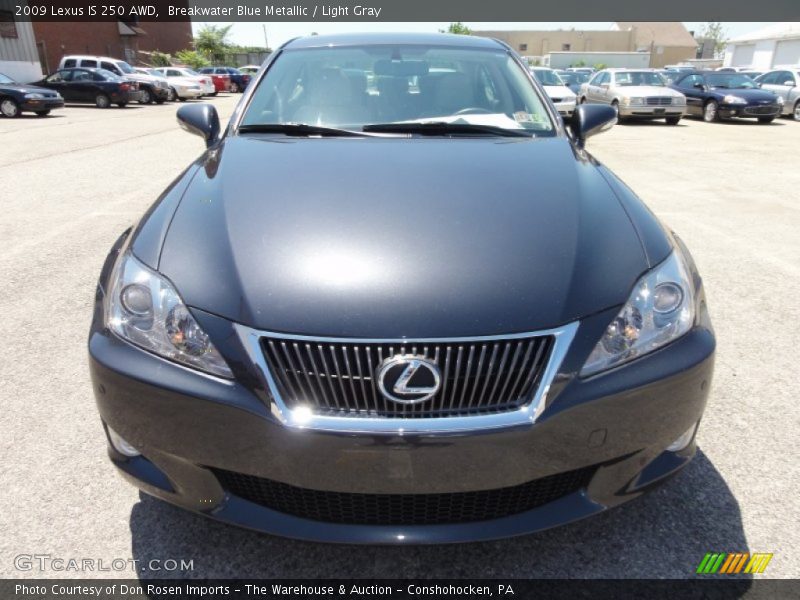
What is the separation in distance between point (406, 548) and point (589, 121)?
7.17ft

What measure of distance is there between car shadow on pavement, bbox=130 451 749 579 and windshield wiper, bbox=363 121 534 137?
1.62 m

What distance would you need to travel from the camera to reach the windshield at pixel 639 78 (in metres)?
17.2

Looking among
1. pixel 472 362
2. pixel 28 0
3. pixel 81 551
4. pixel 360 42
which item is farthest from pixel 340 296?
pixel 28 0

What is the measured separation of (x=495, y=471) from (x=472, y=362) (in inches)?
10.9

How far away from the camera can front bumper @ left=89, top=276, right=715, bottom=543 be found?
152cm

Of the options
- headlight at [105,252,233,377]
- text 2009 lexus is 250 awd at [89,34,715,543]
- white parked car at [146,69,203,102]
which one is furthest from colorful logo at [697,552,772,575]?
white parked car at [146,69,203,102]

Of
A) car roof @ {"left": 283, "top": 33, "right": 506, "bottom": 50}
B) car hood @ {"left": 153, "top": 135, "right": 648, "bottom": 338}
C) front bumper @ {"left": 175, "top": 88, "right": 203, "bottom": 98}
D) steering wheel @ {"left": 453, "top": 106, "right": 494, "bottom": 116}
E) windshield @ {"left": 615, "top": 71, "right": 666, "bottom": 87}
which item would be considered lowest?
front bumper @ {"left": 175, "top": 88, "right": 203, "bottom": 98}

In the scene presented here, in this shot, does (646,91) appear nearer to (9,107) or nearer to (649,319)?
(649,319)

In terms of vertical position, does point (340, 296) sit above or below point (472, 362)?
above

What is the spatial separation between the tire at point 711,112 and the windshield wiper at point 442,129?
1706 cm

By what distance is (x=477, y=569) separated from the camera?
6.13ft

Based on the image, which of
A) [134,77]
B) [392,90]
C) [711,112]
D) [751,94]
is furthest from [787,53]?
[392,90]

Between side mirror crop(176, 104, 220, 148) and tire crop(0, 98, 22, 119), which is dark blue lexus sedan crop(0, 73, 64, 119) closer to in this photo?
tire crop(0, 98, 22, 119)

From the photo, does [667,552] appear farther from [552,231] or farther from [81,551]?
[81,551]
